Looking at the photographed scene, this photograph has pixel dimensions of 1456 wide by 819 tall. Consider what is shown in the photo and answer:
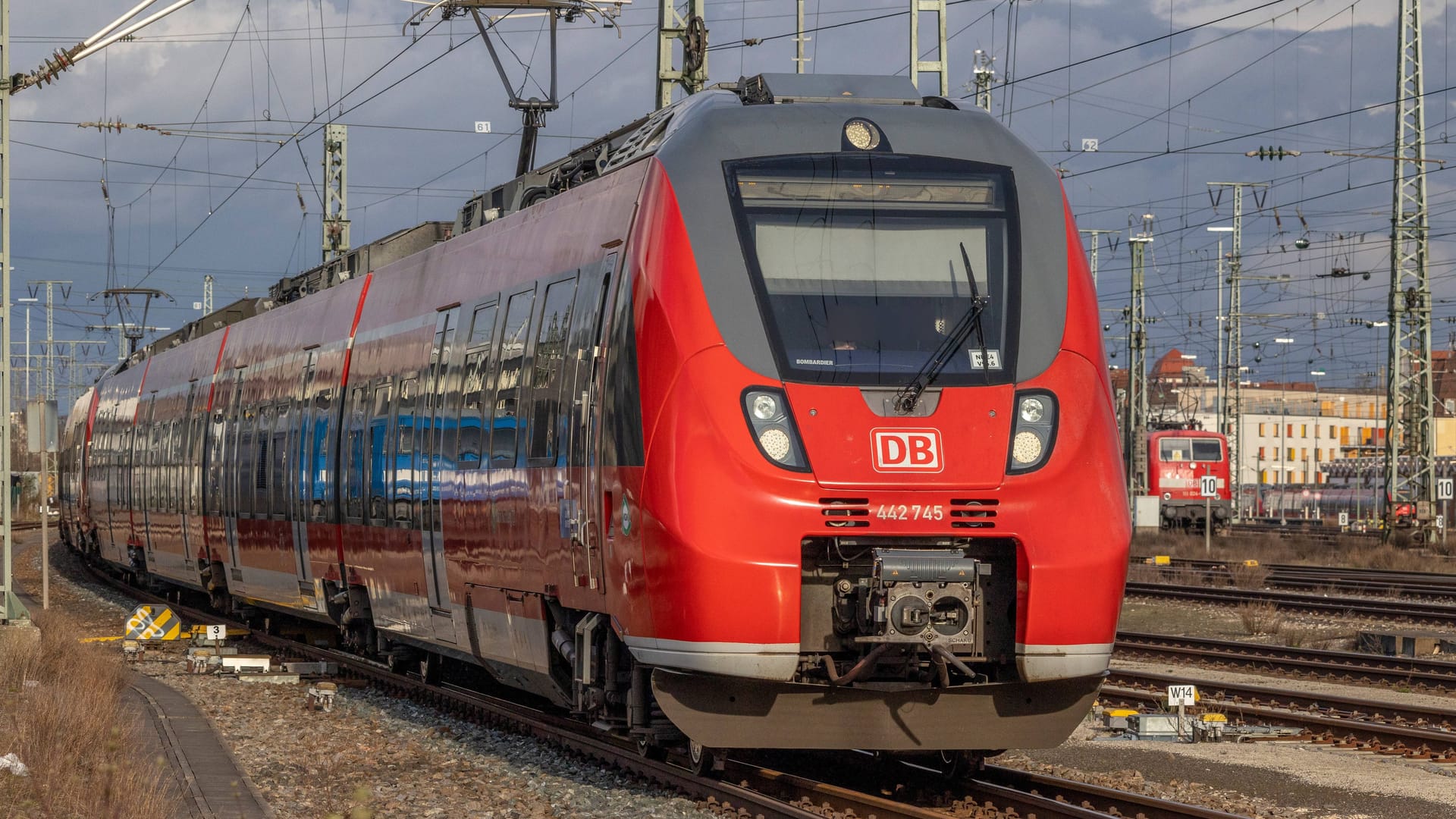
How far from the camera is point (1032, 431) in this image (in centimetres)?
918

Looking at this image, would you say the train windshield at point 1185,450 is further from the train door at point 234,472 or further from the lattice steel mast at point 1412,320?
the train door at point 234,472

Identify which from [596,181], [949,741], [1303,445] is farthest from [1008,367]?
[1303,445]

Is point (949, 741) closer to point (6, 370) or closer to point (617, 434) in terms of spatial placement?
point (617, 434)

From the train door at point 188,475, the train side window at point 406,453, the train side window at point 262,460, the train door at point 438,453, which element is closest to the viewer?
the train door at point 438,453

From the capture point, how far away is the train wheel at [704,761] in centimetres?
1023

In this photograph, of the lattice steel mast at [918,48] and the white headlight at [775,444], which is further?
the lattice steel mast at [918,48]

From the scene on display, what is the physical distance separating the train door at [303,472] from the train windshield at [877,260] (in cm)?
955

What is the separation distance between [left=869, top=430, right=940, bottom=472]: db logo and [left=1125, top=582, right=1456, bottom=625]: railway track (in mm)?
16553

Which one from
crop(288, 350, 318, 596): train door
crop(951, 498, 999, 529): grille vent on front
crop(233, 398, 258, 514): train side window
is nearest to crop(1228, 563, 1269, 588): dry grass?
crop(233, 398, 258, 514): train side window

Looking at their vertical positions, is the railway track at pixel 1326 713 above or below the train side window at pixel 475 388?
below

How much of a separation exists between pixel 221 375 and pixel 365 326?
811 centimetres

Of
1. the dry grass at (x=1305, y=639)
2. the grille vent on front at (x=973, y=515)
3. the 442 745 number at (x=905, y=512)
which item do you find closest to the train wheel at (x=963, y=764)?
the grille vent on front at (x=973, y=515)

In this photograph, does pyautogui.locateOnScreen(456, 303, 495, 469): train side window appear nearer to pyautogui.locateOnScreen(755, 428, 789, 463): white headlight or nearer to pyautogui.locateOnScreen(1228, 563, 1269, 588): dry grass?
pyautogui.locateOnScreen(755, 428, 789, 463): white headlight

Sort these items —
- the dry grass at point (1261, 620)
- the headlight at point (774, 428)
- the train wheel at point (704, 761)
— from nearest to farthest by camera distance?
the headlight at point (774, 428), the train wheel at point (704, 761), the dry grass at point (1261, 620)
